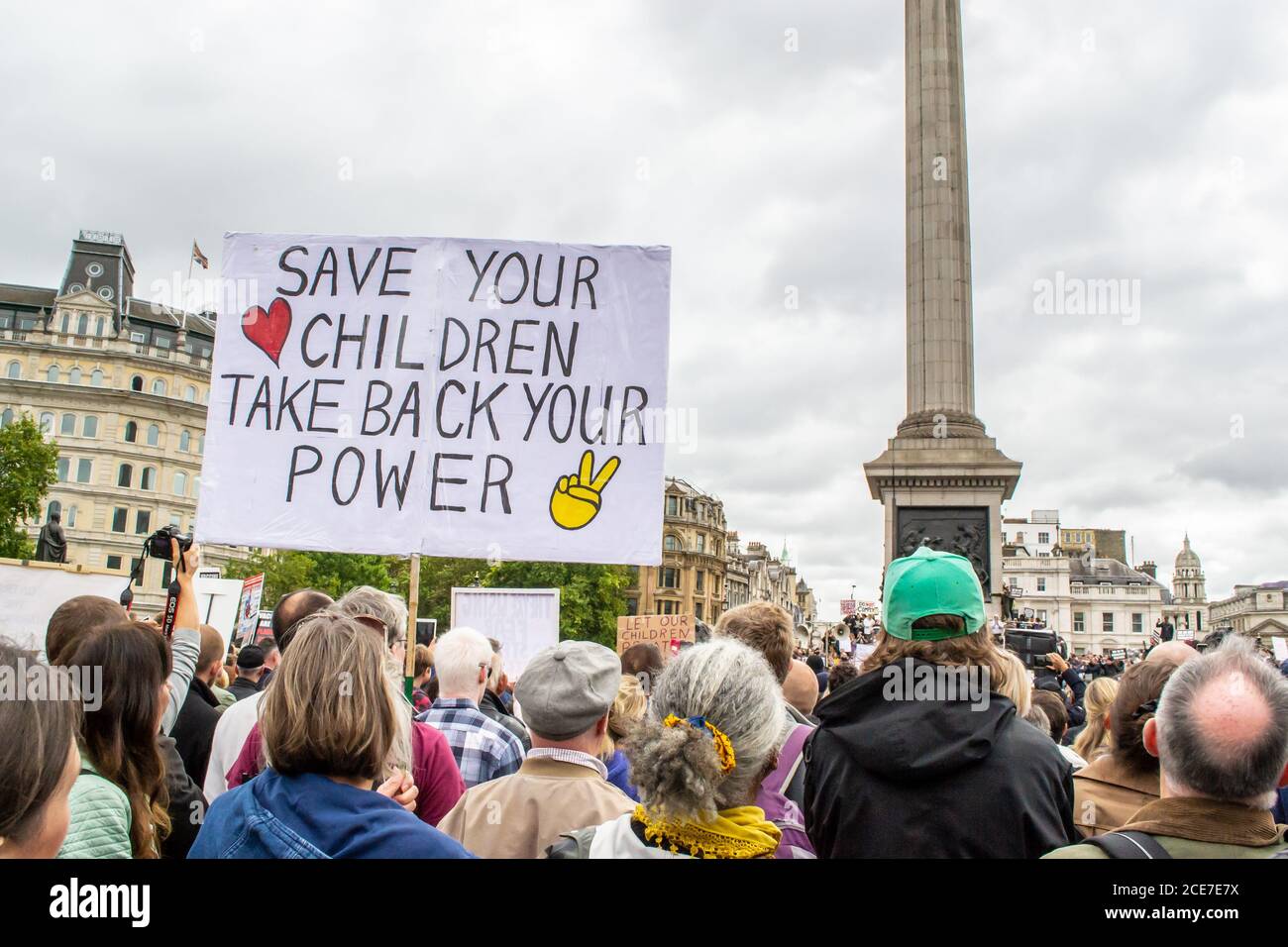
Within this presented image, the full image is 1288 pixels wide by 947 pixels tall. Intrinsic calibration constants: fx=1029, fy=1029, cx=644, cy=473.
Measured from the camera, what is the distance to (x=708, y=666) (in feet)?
8.82

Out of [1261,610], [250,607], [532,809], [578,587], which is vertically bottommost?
[532,809]

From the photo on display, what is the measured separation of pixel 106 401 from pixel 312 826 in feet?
267

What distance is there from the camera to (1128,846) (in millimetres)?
2236

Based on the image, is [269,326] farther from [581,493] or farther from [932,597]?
[932,597]

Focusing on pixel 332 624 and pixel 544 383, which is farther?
pixel 544 383

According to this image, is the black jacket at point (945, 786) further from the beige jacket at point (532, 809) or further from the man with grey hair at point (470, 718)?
the man with grey hair at point (470, 718)

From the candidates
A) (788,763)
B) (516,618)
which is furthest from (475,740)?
(516,618)

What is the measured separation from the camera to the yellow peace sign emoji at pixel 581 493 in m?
6.86

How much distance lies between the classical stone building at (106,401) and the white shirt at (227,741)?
7192cm

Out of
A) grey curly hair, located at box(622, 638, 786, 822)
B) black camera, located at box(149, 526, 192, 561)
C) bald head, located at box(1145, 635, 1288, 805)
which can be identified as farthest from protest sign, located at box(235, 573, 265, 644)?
bald head, located at box(1145, 635, 1288, 805)

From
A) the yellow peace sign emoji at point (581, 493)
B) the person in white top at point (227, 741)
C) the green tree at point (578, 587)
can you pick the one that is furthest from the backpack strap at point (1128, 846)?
the green tree at point (578, 587)
